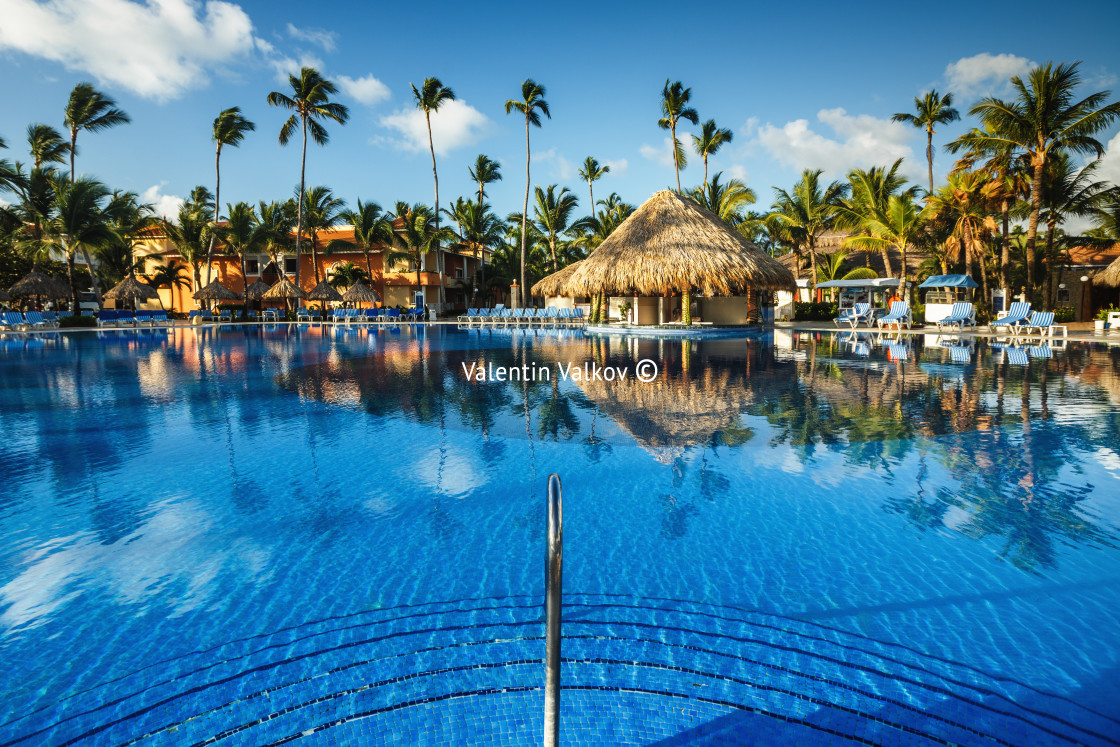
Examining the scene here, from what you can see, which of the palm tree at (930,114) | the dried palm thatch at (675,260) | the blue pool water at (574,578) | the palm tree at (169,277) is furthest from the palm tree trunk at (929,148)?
the palm tree at (169,277)

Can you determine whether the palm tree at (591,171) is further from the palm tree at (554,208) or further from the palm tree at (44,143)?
the palm tree at (44,143)

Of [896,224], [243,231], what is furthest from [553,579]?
[243,231]

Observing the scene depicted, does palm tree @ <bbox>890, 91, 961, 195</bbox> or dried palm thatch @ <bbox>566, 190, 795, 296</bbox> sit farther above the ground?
palm tree @ <bbox>890, 91, 961, 195</bbox>

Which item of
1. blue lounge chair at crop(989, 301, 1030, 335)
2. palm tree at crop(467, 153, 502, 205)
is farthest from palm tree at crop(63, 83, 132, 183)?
blue lounge chair at crop(989, 301, 1030, 335)

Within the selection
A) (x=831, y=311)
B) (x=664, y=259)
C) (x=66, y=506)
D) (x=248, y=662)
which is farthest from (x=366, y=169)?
(x=248, y=662)

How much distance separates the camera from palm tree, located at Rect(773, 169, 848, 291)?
31500mm

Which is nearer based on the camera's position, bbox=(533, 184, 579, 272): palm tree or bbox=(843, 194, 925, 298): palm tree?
bbox=(843, 194, 925, 298): palm tree

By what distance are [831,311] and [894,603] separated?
97.3 ft

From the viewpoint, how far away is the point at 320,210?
3438 cm

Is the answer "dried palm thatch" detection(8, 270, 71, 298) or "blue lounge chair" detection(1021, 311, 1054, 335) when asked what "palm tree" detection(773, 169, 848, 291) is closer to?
"blue lounge chair" detection(1021, 311, 1054, 335)

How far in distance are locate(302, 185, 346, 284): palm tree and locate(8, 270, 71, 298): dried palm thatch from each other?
11.7 meters

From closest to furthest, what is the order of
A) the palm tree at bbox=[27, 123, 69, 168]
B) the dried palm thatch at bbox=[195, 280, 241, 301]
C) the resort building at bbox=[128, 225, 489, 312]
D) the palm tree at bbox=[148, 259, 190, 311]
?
the palm tree at bbox=[27, 123, 69, 168] < the dried palm thatch at bbox=[195, 280, 241, 301] < the palm tree at bbox=[148, 259, 190, 311] < the resort building at bbox=[128, 225, 489, 312]

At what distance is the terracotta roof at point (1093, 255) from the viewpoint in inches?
1054

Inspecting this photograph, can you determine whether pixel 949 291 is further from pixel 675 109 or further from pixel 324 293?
pixel 324 293
